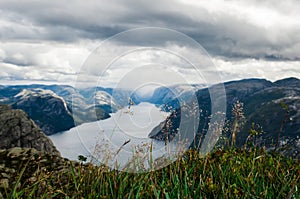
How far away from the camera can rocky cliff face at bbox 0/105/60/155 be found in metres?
14.0

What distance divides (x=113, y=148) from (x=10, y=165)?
2.41 metres

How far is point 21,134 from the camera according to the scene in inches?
569

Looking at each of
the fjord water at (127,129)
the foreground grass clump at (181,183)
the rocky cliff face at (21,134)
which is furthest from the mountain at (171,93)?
the rocky cliff face at (21,134)

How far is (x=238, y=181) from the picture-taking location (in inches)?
222

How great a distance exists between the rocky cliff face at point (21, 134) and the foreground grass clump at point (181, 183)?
7346 millimetres

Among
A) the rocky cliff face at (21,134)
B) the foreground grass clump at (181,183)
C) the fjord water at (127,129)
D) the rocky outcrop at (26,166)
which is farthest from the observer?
the rocky cliff face at (21,134)

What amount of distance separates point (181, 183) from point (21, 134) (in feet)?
35.6

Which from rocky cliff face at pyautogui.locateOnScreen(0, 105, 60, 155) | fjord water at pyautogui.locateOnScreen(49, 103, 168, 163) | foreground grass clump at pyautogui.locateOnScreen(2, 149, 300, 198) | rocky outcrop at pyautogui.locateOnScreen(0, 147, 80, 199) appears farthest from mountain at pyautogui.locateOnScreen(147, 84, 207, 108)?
rocky cliff face at pyautogui.locateOnScreen(0, 105, 60, 155)

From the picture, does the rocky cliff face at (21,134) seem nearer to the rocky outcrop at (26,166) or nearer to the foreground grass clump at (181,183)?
the rocky outcrop at (26,166)

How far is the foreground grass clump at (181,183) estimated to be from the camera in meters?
4.95

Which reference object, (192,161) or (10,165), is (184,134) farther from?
(10,165)

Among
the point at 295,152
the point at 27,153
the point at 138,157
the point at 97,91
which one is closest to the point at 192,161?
the point at 138,157

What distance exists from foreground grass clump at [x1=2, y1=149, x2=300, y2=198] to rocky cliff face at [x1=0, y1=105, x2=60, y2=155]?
7.35 m

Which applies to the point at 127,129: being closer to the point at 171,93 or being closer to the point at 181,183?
the point at 171,93
